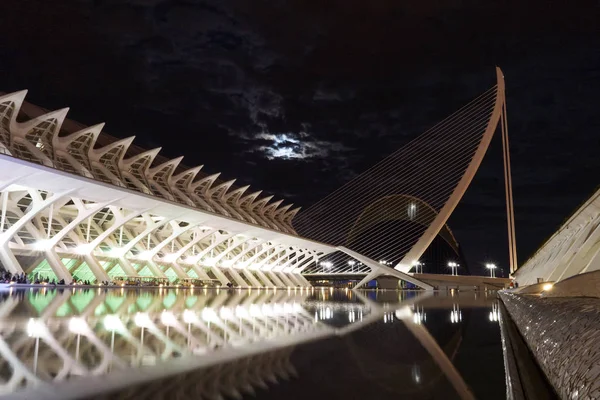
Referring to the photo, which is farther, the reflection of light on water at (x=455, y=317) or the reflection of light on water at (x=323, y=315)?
the reflection of light on water at (x=323, y=315)

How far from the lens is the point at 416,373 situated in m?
3.23

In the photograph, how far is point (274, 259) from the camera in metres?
54.4

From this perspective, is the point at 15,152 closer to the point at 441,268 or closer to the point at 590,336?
the point at 590,336

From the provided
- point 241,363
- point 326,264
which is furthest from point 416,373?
point 326,264

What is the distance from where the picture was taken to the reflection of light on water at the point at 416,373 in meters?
2.99

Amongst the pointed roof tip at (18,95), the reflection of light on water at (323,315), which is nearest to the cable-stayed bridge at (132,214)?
the pointed roof tip at (18,95)

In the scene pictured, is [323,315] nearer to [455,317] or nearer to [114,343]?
[455,317]

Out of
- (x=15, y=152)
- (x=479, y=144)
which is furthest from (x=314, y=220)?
(x=15, y=152)

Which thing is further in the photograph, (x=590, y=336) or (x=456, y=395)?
(x=456, y=395)

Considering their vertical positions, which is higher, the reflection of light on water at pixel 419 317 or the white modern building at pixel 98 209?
the white modern building at pixel 98 209

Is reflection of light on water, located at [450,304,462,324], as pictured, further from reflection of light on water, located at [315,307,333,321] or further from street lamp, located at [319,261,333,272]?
street lamp, located at [319,261,333,272]

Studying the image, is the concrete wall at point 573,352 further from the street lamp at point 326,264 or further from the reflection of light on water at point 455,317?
the street lamp at point 326,264

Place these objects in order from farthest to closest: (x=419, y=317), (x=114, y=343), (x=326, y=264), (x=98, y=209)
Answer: (x=326, y=264)
(x=98, y=209)
(x=419, y=317)
(x=114, y=343)

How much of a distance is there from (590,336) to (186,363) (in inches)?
108
